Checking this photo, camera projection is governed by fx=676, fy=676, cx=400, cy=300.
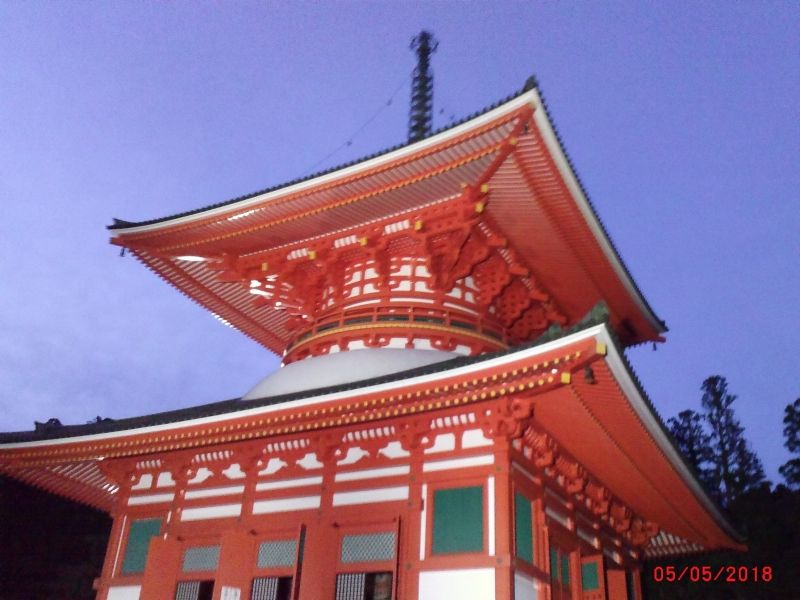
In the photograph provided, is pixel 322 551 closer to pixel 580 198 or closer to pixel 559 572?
pixel 559 572

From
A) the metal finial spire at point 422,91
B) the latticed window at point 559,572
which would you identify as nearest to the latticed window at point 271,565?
the latticed window at point 559,572

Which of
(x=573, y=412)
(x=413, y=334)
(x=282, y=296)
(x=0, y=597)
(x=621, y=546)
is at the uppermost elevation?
(x=282, y=296)

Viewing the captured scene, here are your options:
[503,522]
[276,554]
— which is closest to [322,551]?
[276,554]

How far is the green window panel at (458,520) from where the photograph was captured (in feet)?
30.6

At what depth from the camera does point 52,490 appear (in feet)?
47.3

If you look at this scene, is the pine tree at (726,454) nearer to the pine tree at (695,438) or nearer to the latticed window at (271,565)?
the pine tree at (695,438)

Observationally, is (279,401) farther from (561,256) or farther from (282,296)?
(561,256)

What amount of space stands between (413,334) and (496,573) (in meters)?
5.54

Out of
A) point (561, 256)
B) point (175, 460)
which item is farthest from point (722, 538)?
point (175, 460)

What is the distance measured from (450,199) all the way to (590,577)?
738 centimetres

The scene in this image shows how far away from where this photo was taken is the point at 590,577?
12156 mm

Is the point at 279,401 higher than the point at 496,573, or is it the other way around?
the point at 279,401

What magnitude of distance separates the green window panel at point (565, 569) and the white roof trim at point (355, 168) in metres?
7.36

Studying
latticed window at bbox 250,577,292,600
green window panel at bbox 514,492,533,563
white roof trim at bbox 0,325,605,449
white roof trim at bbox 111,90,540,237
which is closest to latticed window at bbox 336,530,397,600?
latticed window at bbox 250,577,292,600
